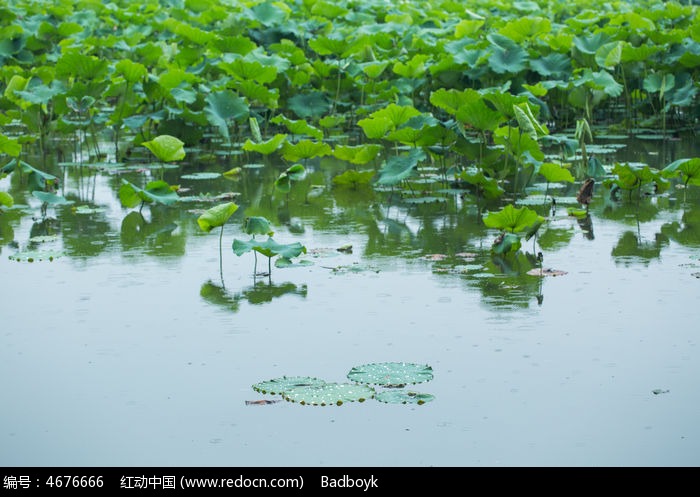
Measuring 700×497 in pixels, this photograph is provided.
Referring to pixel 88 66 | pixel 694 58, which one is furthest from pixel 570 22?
pixel 88 66

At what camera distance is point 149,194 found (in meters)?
4.52

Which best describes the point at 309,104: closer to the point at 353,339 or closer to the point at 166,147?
the point at 166,147

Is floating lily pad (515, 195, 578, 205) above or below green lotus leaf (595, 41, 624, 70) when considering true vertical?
below

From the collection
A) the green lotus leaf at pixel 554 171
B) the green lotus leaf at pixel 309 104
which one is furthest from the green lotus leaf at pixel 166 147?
the green lotus leaf at pixel 309 104

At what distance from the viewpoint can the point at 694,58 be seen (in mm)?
6879

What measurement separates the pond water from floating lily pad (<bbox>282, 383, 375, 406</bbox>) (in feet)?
0.07

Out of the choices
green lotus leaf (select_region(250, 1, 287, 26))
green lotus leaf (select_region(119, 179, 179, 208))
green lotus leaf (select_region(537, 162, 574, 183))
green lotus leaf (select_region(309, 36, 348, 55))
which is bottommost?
green lotus leaf (select_region(119, 179, 179, 208))

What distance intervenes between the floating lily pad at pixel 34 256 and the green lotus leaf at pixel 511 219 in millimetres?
1438

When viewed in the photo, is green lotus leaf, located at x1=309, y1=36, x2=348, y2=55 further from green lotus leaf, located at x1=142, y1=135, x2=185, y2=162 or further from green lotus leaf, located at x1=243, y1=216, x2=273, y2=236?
green lotus leaf, located at x1=243, y1=216, x2=273, y2=236

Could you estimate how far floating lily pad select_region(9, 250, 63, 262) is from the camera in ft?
12.5

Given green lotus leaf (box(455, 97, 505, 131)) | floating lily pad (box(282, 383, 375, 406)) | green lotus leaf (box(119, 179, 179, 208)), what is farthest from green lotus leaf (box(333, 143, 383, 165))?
floating lily pad (box(282, 383, 375, 406))

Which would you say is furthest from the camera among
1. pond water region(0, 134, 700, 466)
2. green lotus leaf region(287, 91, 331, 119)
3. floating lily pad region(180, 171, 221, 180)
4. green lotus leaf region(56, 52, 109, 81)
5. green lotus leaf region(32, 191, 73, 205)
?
green lotus leaf region(287, 91, 331, 119)

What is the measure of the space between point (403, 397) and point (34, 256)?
1816 millimetres

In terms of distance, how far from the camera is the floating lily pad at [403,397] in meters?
2.46
